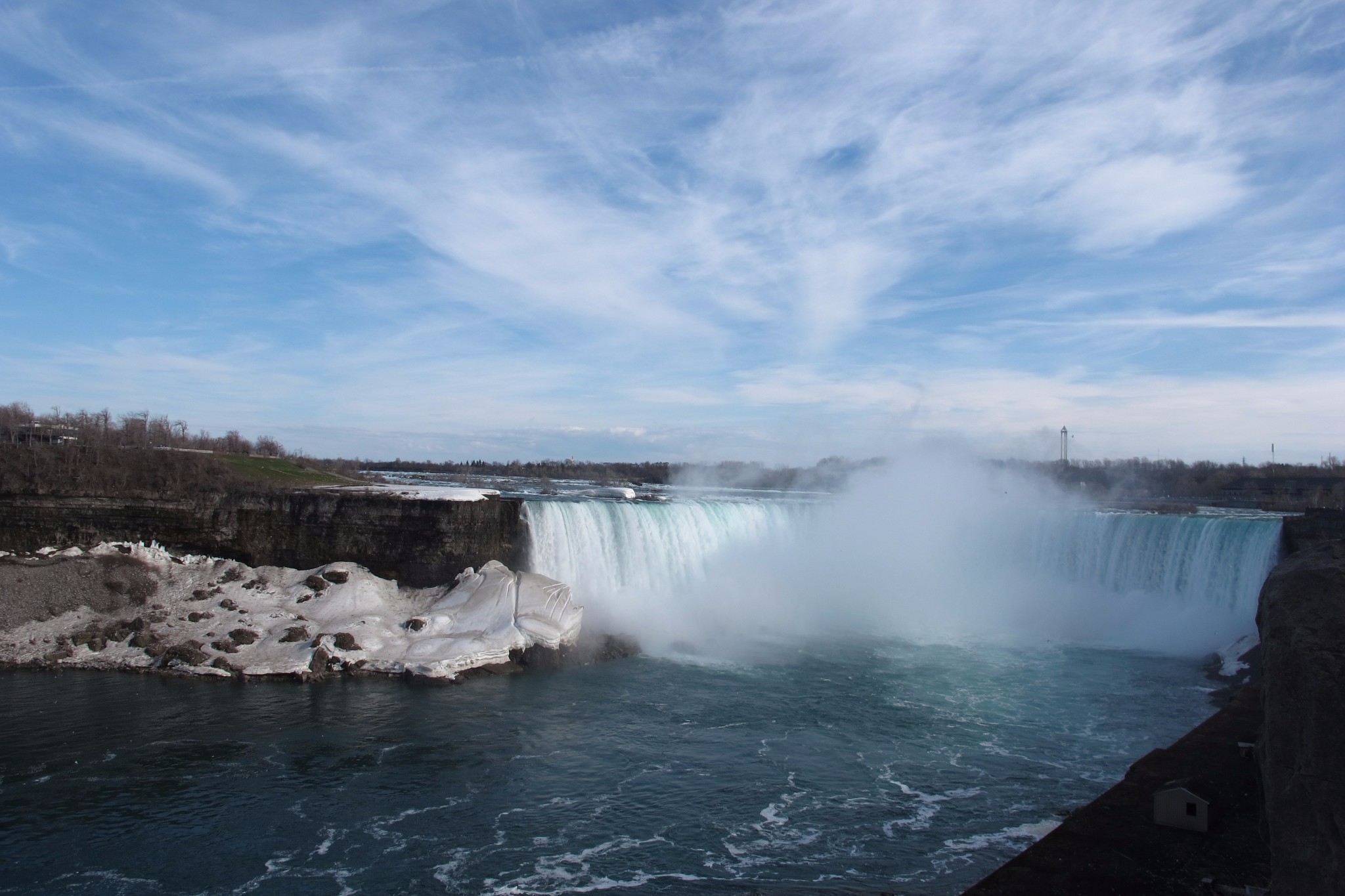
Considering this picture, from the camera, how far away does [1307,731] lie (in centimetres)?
623

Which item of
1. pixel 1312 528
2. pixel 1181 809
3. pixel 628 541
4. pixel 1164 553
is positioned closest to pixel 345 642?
pixel 628 541

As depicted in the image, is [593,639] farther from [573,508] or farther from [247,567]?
[247,567]

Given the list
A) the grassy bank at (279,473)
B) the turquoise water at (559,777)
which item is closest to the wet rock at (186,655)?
the turquoise water at (559,777)

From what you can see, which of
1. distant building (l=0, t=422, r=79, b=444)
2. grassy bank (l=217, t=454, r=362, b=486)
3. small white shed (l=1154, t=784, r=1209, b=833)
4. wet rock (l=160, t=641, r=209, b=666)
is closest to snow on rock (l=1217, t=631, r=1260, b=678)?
small white shed (l=1154, t=784, r=1209, b=833)

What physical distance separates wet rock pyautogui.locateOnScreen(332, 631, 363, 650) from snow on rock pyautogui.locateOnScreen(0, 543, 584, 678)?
0.11 feet

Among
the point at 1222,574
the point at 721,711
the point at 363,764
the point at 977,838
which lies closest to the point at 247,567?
the point at 363,764

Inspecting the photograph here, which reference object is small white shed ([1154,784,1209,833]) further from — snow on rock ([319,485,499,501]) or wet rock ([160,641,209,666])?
snow on rock ([319,485,499,501])

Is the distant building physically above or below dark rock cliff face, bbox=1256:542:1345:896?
above

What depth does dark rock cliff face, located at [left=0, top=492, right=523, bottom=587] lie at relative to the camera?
988 inches

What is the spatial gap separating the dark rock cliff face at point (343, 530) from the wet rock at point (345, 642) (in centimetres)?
427

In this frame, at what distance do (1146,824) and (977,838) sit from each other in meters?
2.90

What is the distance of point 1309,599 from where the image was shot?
6.66 meters

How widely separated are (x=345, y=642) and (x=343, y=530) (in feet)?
18.5

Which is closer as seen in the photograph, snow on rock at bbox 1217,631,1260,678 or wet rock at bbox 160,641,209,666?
wet rock at bbox 160,641,209,666
